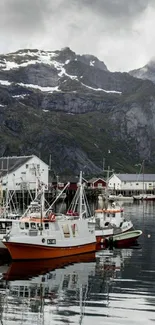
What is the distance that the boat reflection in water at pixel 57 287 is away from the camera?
26109 mm

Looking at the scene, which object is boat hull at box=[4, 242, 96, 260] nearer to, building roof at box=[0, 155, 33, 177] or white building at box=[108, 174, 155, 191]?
building roof at box=[0, 155, 33, 177]

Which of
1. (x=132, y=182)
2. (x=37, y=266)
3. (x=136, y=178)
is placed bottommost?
(x=37, y=266)

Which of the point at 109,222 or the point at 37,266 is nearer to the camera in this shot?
the point at 37,266

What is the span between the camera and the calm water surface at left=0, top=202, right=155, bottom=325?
2579cm

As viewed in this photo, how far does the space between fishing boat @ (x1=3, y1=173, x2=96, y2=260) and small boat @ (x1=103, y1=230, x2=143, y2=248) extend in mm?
7510

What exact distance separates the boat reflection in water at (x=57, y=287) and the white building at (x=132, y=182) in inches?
5597

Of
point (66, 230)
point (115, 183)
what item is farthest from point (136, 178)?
point (66, 230)

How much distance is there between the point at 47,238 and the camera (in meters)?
44.2

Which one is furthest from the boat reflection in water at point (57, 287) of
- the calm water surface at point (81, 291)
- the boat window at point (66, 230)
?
the boat window at point (66, 230)

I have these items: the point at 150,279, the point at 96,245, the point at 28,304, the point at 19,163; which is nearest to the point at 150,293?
the point at 150,279

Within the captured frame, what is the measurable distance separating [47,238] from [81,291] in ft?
41.4

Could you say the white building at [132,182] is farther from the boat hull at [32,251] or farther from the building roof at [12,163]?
the boat hull at [32,251]

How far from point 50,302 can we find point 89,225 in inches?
836

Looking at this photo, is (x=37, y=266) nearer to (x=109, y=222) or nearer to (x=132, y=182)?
(x=109, y=222)
